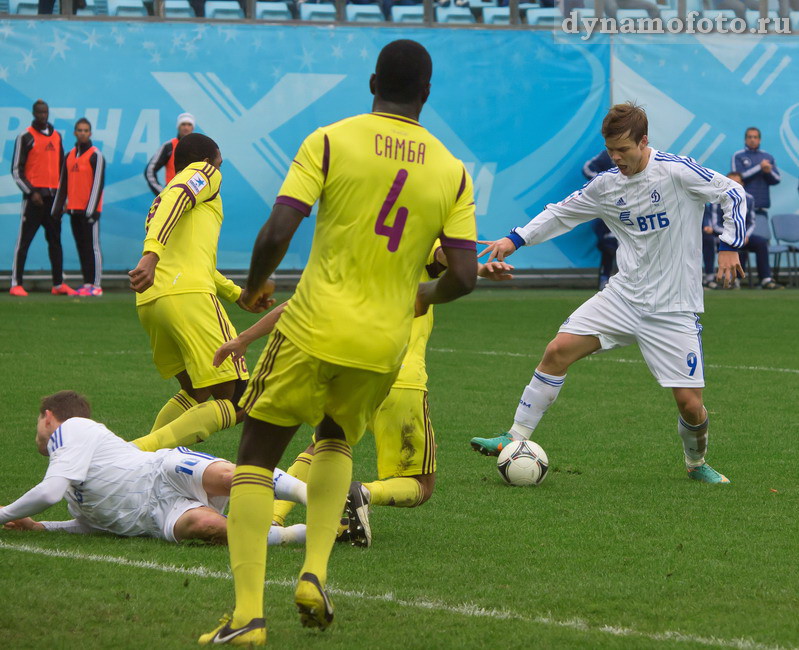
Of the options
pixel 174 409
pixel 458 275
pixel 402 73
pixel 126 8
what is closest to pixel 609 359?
pixel 174 409

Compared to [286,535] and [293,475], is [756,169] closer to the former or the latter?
[293,475]

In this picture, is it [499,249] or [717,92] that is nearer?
[499,249]

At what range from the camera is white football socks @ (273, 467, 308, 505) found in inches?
207

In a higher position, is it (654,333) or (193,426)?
(654,333)

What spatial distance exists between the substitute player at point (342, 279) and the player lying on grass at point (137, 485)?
4.12ft

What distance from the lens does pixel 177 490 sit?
17.5ft

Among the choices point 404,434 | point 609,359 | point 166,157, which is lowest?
point 609,359

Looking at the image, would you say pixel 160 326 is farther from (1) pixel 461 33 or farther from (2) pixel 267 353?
(1) pixel 461 33

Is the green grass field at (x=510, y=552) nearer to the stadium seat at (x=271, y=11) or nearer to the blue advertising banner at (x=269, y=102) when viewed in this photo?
the blue advertising banner at (x=269, y=102)

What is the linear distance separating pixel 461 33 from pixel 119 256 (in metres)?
6.90

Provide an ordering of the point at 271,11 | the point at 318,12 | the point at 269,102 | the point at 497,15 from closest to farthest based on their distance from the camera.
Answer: the point at 269,102, the point at 271,11, the point at 318,12, the point at 497,15

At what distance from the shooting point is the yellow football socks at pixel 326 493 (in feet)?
13.4

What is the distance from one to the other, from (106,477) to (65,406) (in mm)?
375

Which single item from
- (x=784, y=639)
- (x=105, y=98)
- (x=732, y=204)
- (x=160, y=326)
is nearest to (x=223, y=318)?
(x=160, y=326)
